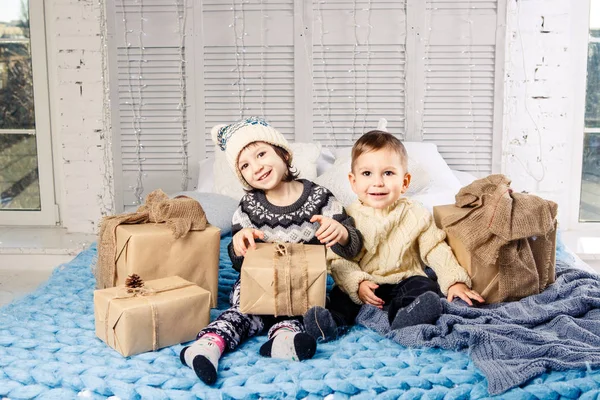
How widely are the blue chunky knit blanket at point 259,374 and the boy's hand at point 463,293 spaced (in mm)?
219

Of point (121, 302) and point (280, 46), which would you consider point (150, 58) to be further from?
point (121, 302)

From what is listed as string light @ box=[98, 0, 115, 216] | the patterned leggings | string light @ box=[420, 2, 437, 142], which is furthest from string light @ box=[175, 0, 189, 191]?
the patterned leggings

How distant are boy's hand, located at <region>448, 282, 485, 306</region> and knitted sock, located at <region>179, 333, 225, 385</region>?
2.02 feet

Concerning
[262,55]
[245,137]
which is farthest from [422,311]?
[262,55]

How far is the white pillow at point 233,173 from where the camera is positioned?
2838 millimetres

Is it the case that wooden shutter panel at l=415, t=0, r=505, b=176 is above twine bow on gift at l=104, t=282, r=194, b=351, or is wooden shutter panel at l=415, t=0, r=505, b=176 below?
above

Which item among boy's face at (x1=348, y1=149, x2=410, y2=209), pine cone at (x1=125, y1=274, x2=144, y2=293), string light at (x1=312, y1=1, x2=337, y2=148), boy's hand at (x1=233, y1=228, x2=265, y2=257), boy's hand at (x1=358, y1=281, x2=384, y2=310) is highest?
string light at (x1=312, y1=1, x2=337, y2=148)

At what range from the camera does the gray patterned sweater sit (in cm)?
186

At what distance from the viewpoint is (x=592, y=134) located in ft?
11.2

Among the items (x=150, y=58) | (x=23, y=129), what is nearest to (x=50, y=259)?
(x=23, y=129)

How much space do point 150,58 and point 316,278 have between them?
2147mm

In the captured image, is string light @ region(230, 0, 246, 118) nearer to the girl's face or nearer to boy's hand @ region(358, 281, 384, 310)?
the girl's face

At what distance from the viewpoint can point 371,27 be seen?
128 inches

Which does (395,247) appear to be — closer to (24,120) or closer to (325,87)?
(325,87)
